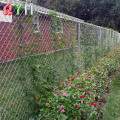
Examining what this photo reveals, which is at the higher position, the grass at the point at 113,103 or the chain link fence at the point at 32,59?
the chain link fence at the point at 32,59

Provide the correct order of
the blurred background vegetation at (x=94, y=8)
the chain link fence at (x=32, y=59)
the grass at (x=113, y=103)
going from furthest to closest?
the blurred background vegetation at (x=94, y=8)
the grass at (x=113, y=103)
the chain link fence at (x=32, y=59)

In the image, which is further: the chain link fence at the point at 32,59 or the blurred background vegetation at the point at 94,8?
the blurred background vegetation at the point at 94,8

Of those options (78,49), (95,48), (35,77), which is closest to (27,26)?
(35,77)

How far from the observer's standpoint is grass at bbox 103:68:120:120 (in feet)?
8.85

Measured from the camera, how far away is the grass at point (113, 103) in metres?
2.70

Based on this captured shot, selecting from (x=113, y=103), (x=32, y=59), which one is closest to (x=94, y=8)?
(x=113, y=103)

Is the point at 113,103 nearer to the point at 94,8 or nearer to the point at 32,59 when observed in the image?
the point at 32,59

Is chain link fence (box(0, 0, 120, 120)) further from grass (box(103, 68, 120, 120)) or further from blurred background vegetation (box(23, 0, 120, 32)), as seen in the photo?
blurred background vegetation (box(23, 0, 120, 32))

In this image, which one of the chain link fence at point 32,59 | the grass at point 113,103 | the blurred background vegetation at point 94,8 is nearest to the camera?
the chain link fence at point 32,59

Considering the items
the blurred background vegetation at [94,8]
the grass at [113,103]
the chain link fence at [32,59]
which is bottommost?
the blurred background vegetation at [94,8]

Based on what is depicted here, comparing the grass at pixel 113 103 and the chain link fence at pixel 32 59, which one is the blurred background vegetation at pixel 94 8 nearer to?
the grass at pixel 113 103

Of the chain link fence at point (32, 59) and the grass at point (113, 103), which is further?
the grass at point (113, 103)

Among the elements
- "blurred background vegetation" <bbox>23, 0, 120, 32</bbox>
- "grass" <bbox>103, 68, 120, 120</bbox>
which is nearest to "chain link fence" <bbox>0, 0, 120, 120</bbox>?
"grass" <bbox>103, 68, 120, 120</bbox>

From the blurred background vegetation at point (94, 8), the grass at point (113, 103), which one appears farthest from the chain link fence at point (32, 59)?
the blurred background vegetation at point (94, 8)
